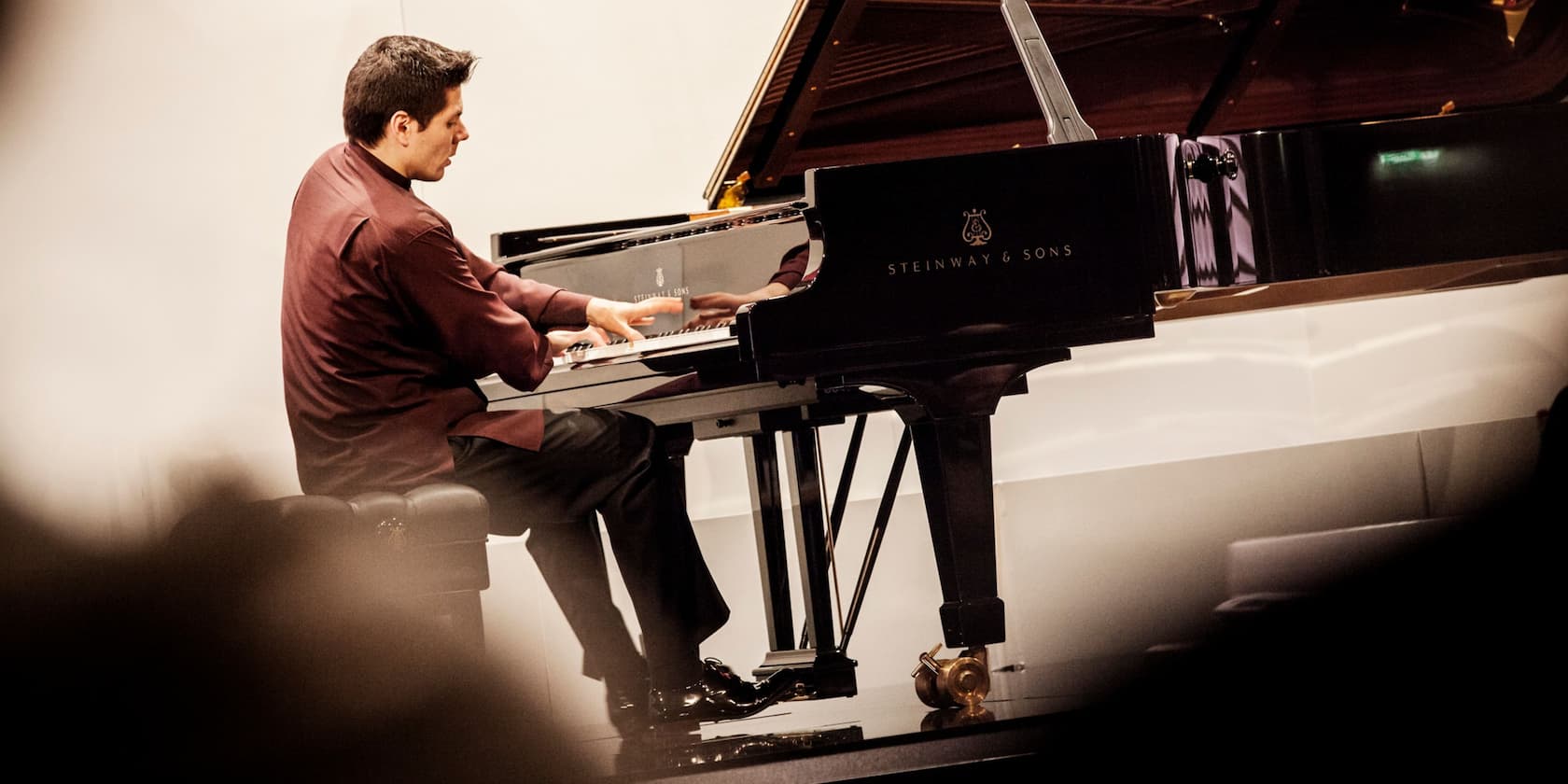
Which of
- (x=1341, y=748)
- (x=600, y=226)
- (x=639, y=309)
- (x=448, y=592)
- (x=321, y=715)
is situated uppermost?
(x=600, y=226)

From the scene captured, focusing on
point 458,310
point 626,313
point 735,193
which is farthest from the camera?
point 735,193

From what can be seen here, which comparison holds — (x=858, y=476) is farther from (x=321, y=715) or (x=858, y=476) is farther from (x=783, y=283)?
(x=321, y=715)

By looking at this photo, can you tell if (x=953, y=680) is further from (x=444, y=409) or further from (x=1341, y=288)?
(x=1341, y=288)

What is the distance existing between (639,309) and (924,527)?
1.60 meters

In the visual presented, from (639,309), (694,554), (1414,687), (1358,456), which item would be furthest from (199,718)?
(1358,456)

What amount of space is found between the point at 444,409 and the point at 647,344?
1.32ft

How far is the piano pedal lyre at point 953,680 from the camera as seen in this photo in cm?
232

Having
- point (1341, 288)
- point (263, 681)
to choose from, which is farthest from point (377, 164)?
point (1341, 288)

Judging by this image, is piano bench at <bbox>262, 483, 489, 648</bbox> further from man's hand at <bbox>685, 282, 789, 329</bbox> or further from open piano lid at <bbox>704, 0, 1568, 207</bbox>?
open piano lid at <bbox>704, 0, 1568, 207</bbox>

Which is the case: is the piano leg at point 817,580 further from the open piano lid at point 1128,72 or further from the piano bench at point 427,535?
the open piano lid at point 1128,72

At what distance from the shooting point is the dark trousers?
2.24 m

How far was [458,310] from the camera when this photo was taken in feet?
7.32

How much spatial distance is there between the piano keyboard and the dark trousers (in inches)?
7.4

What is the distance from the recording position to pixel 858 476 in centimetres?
392
